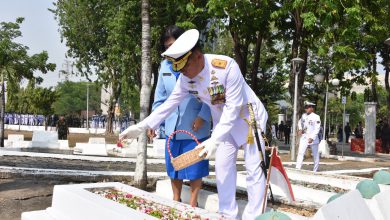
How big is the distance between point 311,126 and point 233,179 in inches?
304

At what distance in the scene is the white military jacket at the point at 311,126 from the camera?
1154 centimetres

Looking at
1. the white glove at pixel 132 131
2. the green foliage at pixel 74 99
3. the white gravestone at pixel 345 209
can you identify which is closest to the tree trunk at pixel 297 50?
the white glove at pixel 132 131

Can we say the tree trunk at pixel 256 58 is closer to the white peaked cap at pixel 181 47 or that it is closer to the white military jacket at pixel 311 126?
the white military jacket at pixel 311 126

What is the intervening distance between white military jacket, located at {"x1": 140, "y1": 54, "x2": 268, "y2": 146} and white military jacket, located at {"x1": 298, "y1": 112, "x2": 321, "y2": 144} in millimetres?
7525

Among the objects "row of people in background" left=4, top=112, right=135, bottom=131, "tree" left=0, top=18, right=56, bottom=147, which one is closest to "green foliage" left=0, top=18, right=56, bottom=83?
"tree" left=0, top=18, right=56, bottom=147

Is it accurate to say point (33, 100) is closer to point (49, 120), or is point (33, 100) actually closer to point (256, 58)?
point (49, 120)

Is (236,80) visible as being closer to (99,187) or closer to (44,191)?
(99,187)

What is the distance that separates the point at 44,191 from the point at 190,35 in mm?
4253

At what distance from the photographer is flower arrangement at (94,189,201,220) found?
362 cm

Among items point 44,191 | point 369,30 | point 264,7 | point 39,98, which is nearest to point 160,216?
point 44,191

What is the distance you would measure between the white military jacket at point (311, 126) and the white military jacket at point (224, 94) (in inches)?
296

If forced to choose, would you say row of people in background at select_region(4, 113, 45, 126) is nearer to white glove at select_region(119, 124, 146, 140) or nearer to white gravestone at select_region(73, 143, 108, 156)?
white gravestone at select_region(73, 143, 108, 156)

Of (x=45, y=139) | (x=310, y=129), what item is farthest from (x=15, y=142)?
(x=310, y=129)

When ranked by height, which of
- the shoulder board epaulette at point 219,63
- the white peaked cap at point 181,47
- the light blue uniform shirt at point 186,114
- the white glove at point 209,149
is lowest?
the white glove at point 209,149
